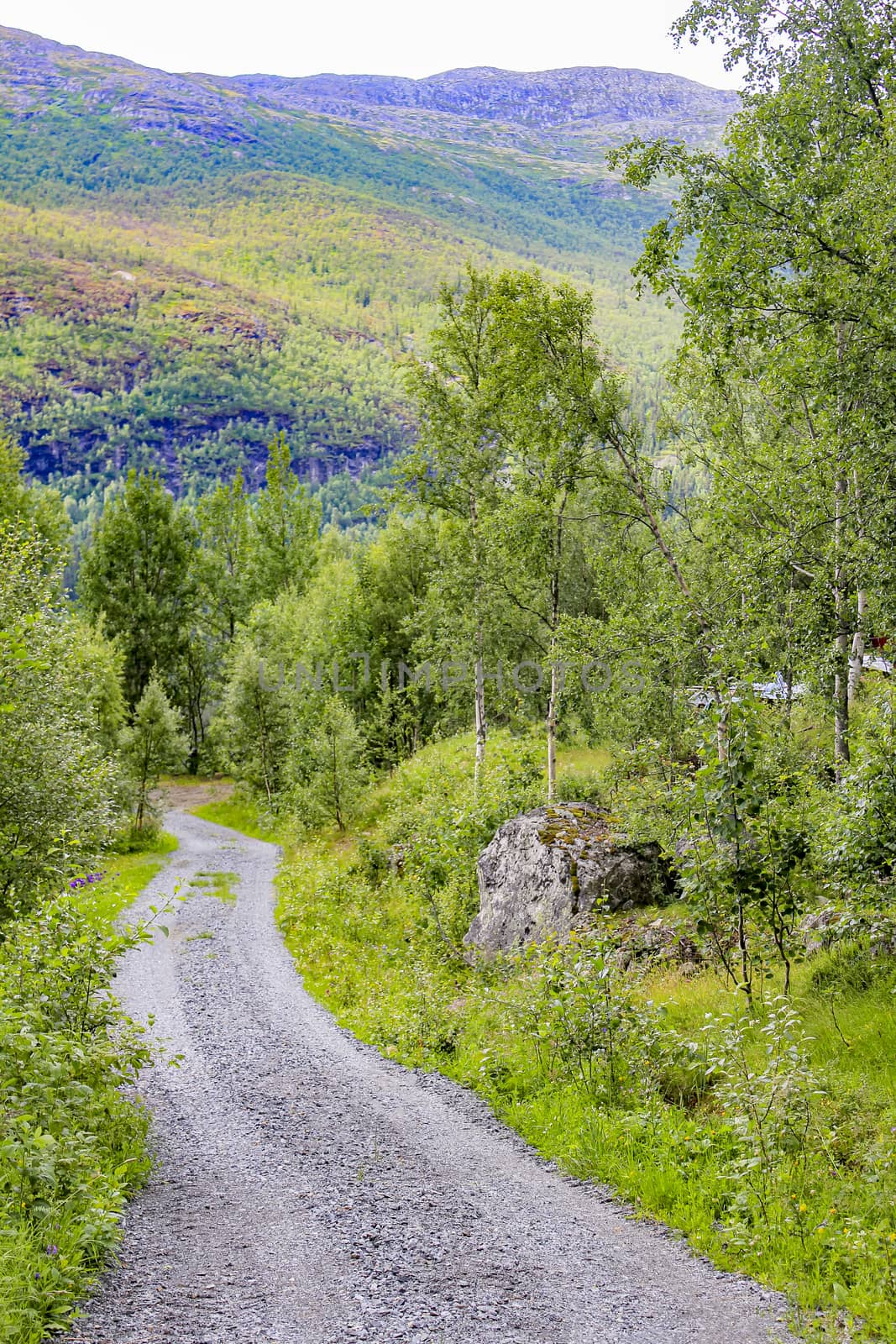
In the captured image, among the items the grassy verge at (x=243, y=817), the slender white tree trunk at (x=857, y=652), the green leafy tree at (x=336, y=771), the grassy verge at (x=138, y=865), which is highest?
the slender white tree trunk at (x=857, y=652)

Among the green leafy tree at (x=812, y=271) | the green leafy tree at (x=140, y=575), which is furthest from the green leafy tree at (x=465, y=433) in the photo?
the green leafy tree at (x=140, y=575)

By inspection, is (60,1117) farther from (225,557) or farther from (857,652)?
(225,557)

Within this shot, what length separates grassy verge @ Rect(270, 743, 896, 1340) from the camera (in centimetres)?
730

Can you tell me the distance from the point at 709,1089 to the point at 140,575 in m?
67.4

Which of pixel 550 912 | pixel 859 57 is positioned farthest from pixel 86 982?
pixel 859 57

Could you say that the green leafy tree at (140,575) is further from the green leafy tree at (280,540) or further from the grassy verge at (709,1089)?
the grassy verge at (709,1089)

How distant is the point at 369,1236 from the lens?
8.44 m

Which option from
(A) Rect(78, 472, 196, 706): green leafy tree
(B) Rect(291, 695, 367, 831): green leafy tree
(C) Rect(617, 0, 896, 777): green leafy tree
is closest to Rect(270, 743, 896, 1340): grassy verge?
(C) Rect(617, 0, 896, 777): green leafy tree

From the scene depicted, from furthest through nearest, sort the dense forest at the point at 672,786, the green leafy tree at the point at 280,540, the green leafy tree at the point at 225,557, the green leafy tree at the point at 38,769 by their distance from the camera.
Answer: the green leafy tree at the point at 225,557
the green leafy tree at the point at 280,540
the green leafy tree at the point at 38,769
the dense forest at the point at 672,786

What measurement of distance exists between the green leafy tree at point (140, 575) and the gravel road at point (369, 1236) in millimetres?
59530

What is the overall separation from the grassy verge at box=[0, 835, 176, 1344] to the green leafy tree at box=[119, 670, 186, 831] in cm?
3291

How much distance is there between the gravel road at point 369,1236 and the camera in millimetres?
6816

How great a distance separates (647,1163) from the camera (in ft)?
30.0

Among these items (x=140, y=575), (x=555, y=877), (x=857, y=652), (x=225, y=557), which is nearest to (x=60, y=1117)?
(x=555, y=877)
